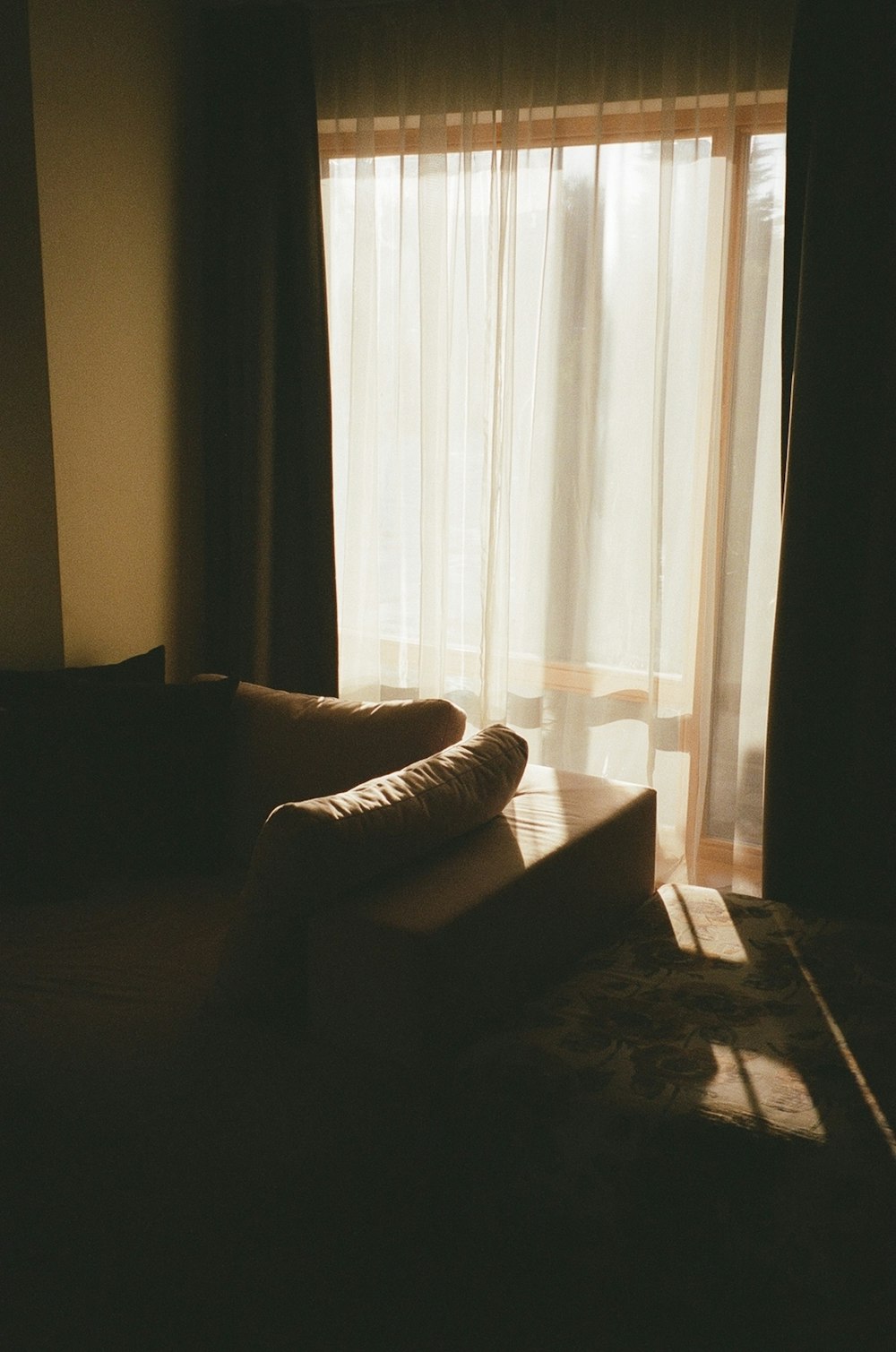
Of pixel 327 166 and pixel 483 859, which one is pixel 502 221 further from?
pixel 483 859

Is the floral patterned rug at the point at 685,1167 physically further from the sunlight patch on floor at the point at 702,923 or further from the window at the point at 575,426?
the window at the point at 575,426

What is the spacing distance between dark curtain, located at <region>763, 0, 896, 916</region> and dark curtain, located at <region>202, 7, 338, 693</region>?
136 centimetres

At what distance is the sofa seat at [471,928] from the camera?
1786 millimetres

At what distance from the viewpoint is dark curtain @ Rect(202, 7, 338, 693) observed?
327 cm

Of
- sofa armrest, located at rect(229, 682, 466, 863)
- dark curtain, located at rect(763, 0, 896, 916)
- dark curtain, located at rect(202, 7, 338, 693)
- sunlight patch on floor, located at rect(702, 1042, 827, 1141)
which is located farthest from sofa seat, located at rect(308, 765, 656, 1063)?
dark curtain, located at rect(202, 7, 338, 693)

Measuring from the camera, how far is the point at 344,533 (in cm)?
349

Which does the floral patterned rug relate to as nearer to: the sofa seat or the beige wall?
the sofa seat

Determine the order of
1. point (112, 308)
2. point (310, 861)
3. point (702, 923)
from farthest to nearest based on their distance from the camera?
point (112, 308)
point (702, 923)
point (310, 861)

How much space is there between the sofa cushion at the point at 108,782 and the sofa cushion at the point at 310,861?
68 cm

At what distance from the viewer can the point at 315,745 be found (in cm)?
262

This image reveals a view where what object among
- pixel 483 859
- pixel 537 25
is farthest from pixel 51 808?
pixel 537 25

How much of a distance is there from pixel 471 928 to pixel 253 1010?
0.40 meters

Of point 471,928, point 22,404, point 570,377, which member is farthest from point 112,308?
point 471,928

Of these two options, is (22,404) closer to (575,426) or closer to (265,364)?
(265,364)
